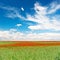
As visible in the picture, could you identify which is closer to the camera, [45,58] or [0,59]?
[0,59]

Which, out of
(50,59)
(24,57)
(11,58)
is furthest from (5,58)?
(50,59)

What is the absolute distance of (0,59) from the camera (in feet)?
39.2

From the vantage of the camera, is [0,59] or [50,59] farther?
[50,59]

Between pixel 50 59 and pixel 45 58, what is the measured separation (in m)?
0.41

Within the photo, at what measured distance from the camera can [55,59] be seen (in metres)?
13.0

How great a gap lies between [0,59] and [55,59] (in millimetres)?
4283

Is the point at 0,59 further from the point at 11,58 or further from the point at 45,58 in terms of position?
the point at 45,58

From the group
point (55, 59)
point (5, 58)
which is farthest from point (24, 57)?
point (55, 59)

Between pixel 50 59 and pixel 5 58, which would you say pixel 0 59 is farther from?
pixel 50 59

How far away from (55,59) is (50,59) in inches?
17.2

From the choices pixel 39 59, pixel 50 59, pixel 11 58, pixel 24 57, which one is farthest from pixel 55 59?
pixel 11 58

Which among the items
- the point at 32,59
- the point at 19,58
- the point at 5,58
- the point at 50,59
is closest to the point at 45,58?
the point at 50,59

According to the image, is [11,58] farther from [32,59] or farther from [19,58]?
[32,59]

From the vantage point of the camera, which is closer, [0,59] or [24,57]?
[0,59]
